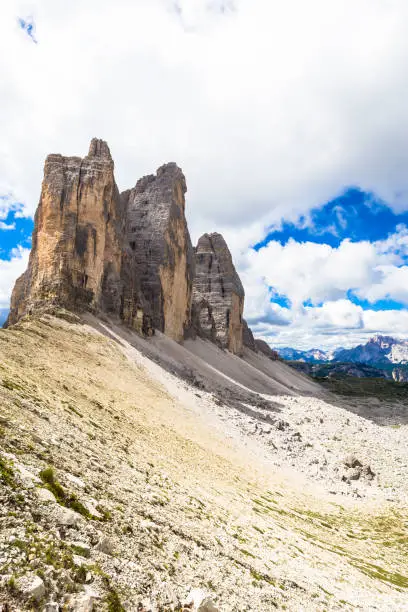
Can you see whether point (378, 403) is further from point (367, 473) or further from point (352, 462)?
point (367, 473)

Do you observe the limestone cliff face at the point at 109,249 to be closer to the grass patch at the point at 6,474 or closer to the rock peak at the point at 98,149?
the rock peak at the point at 98,149

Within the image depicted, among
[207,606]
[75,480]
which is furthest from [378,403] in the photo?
[207,606]

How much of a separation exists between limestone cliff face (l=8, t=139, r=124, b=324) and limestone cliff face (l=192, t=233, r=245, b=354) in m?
46.5

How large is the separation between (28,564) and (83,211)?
150 feet

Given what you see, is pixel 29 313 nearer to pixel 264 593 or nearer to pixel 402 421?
pixel 264 593

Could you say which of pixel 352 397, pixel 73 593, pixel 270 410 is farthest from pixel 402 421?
pixel 73 593

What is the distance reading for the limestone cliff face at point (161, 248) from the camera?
6419cm

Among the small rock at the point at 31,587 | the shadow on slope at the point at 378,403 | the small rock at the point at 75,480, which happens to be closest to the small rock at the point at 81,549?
the small rock at the point at 31,587

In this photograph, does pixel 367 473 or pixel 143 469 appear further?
pixel 367 473

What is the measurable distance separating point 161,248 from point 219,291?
118 feet

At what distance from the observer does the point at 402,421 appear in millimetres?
59688

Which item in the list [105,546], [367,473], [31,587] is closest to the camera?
[31,587]

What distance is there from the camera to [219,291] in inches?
3915

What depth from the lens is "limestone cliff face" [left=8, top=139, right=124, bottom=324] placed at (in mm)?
41469
